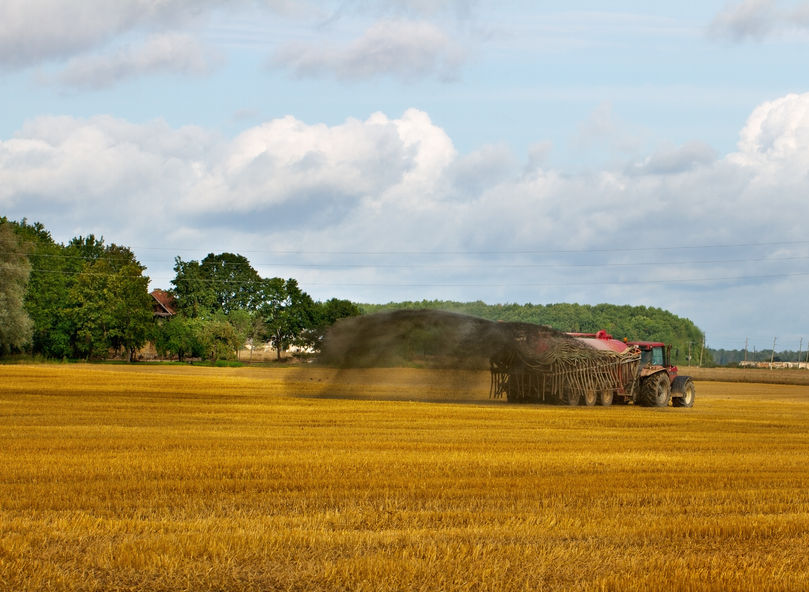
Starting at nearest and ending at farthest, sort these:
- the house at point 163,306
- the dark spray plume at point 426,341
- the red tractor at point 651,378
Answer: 1. the dark spray plume at point 426,341
2. the red tractor at point 651,378
3. the house at point 163,306

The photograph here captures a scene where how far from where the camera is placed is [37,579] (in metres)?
8.00

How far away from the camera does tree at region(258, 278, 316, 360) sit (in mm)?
114250

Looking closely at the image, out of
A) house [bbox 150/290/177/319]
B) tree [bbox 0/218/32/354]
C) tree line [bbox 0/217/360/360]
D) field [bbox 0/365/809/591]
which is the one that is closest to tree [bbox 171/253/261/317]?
tree line [bbox 0/217/360/360]

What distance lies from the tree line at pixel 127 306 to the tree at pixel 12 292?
0.08 m

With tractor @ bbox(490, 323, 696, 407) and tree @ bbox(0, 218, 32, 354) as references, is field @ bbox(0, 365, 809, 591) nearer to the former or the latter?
tractor @ bbox(490, 323, 696, 407)

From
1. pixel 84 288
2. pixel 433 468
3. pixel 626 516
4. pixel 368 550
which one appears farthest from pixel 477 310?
pixel 84 288

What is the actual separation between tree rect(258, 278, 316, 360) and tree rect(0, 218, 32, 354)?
3489 centimetres

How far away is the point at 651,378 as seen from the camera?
36.0 metres

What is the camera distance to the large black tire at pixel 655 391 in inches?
1405

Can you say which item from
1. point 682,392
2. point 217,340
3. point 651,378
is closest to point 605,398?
point 651,378

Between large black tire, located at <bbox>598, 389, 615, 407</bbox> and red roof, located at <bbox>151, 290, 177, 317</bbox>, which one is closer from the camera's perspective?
large black tire, located at <bbox>598, 389, 615, 407</bbox>

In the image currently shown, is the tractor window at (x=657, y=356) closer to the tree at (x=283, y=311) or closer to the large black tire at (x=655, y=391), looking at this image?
the large black tire at (x=655, y=391)

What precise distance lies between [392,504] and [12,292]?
248 feet

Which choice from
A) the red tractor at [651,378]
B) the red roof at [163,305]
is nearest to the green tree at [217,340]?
the red roof at [163,305]
